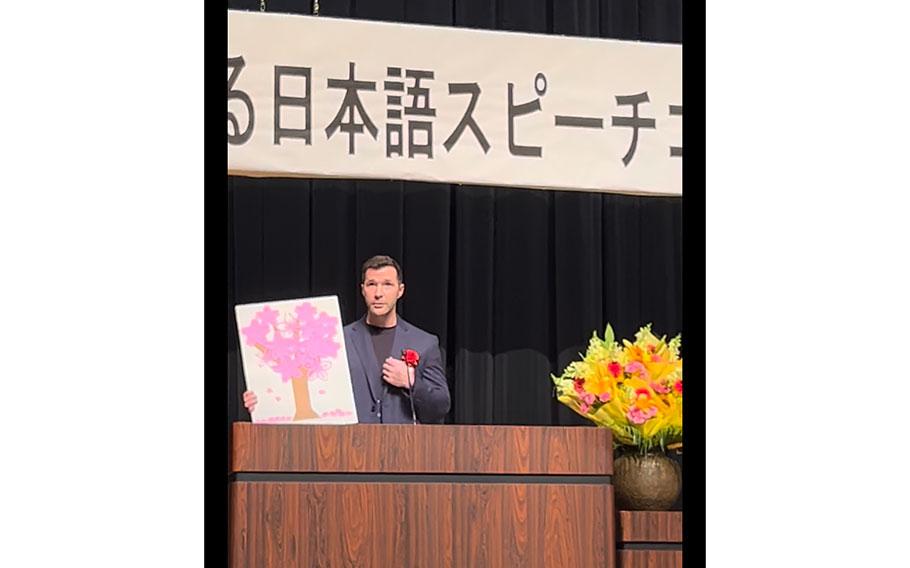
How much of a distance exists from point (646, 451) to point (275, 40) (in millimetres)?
1850

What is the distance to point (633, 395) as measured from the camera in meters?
2.40

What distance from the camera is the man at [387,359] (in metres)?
3.14

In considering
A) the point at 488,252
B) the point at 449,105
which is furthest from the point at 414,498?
the point at 488,252

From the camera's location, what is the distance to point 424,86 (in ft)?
12.6

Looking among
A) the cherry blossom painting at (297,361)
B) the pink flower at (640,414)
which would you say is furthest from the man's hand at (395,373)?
the pink flower at (640,414)

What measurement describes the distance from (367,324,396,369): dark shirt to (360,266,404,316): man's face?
90 mm

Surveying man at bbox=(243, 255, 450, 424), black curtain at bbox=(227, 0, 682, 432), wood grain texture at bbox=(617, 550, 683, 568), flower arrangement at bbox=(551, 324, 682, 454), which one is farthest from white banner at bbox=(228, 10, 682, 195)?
wood grain texture at bbox=(617, 550, 683, 568)

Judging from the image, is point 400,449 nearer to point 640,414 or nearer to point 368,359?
point 640,414

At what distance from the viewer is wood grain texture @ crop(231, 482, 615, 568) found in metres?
2.15

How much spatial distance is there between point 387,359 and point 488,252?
3.22 feet

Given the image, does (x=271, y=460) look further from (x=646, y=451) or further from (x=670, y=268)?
(x=670, y=268)

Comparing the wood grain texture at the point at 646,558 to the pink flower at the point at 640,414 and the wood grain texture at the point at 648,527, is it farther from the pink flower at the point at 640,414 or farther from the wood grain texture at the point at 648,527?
the pink flower at the point at 640,414
